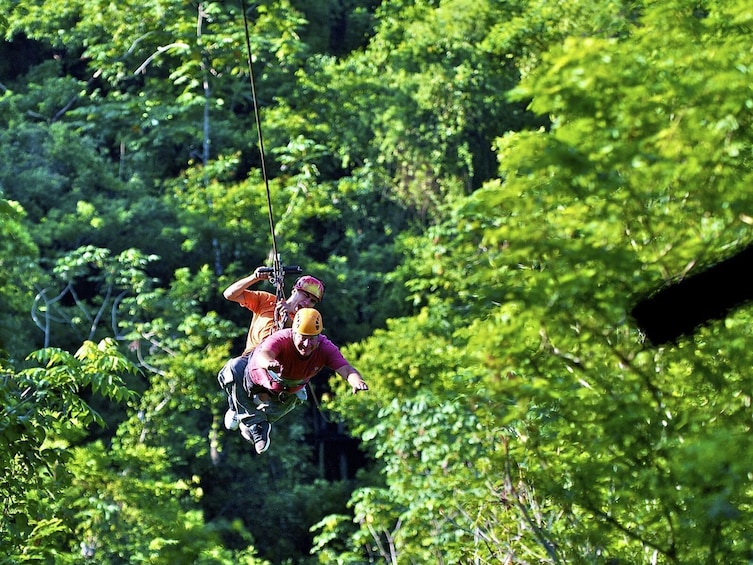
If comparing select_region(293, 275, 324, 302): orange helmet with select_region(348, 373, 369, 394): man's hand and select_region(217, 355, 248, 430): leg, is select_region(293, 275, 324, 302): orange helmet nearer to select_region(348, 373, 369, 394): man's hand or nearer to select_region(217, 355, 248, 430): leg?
select_region(348, 373, 369, 394): man's hand

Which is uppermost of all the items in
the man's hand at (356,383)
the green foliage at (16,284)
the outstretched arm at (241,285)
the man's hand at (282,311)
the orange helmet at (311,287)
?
the green foliage at (16,284)

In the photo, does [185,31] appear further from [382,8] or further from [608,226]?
[608,226]

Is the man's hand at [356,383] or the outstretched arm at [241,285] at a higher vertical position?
the outstretched arm at [241,285]

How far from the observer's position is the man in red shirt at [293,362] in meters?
5.76

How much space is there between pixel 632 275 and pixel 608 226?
0.28 m

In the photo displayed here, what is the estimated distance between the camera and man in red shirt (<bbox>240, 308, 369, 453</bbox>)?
5762 millimetres

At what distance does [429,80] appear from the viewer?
2038 cm

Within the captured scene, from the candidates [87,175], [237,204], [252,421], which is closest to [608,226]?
[252,421]

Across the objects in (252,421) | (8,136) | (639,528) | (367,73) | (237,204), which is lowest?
(639,528)

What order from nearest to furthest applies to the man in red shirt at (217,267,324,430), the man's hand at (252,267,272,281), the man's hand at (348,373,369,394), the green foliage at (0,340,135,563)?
the man's hand at (348,373,369,394), the man's hand at (252,267,272,281), the man in red shirt at (217,267,324,430), the green foliage at (0,340,135,563)

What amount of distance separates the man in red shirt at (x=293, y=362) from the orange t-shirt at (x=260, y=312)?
23 centimetres

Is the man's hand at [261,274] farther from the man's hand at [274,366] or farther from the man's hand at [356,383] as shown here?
the man's hand at [356,383]

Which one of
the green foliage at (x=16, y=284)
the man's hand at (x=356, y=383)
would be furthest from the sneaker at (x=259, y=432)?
the green foliage at (x=16, y=284)

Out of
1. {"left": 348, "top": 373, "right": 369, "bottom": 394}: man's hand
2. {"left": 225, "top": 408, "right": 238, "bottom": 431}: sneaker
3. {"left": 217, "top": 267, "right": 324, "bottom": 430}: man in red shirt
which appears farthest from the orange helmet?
{"left": 225, "top": 408, "right": 238, "bottom": 431}: sneaker
